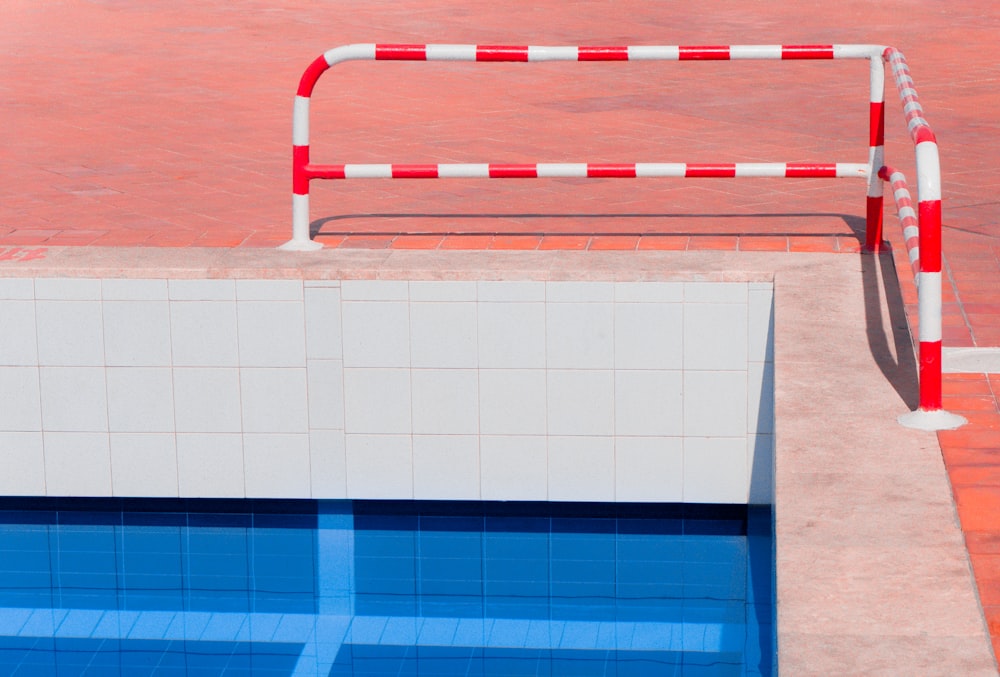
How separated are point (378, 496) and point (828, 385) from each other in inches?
83.2

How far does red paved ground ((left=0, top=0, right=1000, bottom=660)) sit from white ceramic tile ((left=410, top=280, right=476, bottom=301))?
0.52m

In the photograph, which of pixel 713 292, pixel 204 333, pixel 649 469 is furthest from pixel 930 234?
pixel 204 333

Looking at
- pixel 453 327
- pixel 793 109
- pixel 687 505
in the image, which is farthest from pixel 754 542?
pixel 793 109

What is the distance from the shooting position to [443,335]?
5711mm

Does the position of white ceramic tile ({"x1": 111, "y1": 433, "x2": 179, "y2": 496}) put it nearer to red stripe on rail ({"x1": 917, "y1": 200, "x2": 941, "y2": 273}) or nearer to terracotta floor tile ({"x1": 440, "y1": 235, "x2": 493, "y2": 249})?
terracotta floor tile ({"x1": 440, "y1": 235, "x2": 493, "y2": 249})

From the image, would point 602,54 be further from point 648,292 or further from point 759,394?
point 759,394

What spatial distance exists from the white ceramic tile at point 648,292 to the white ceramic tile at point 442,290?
543 mm

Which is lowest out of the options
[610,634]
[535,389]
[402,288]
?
[610,634]

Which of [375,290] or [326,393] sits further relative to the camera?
[326,393]

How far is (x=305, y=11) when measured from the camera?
1588 cm

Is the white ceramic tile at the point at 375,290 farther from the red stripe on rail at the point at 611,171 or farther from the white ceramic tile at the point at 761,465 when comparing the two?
the white ceramic tile at the point at 761,465

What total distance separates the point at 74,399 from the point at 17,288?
485mm

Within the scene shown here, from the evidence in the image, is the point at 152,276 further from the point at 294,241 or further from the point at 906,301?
the point at 906,301

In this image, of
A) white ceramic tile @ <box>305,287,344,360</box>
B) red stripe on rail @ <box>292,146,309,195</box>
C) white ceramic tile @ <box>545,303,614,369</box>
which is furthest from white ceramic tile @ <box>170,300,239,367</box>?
white ceramic tile @ <box>545,303,614,369</box>
